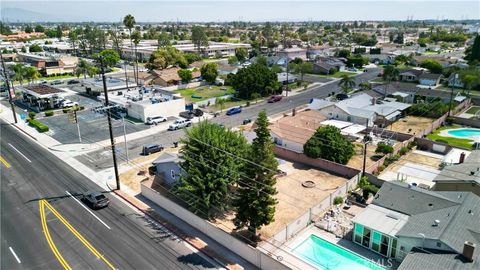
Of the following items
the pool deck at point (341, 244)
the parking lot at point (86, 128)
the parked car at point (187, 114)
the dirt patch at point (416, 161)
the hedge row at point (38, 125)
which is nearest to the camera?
the pool deck at point (341, 244)

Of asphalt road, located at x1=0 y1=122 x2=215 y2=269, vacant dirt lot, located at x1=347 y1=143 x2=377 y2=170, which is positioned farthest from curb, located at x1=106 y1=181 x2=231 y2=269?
vacant dirt lot, located at x1=347 y1=143 x2=377 y2=170

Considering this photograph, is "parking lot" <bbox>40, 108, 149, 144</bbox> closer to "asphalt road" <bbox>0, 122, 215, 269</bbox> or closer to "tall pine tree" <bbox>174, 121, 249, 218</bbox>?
"asphalt road" <bbox>0, 122, 215, 269</bbox>

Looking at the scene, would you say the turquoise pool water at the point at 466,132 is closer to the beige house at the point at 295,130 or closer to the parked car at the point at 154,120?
the beige house at the point at 295,130

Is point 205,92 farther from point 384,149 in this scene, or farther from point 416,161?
point 416,161

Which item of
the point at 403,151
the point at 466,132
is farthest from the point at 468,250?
the point at 466,132

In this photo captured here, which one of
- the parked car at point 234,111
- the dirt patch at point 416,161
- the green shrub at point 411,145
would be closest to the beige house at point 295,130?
the dirt patch at point 416,161

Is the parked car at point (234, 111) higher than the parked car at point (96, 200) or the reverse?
higher
